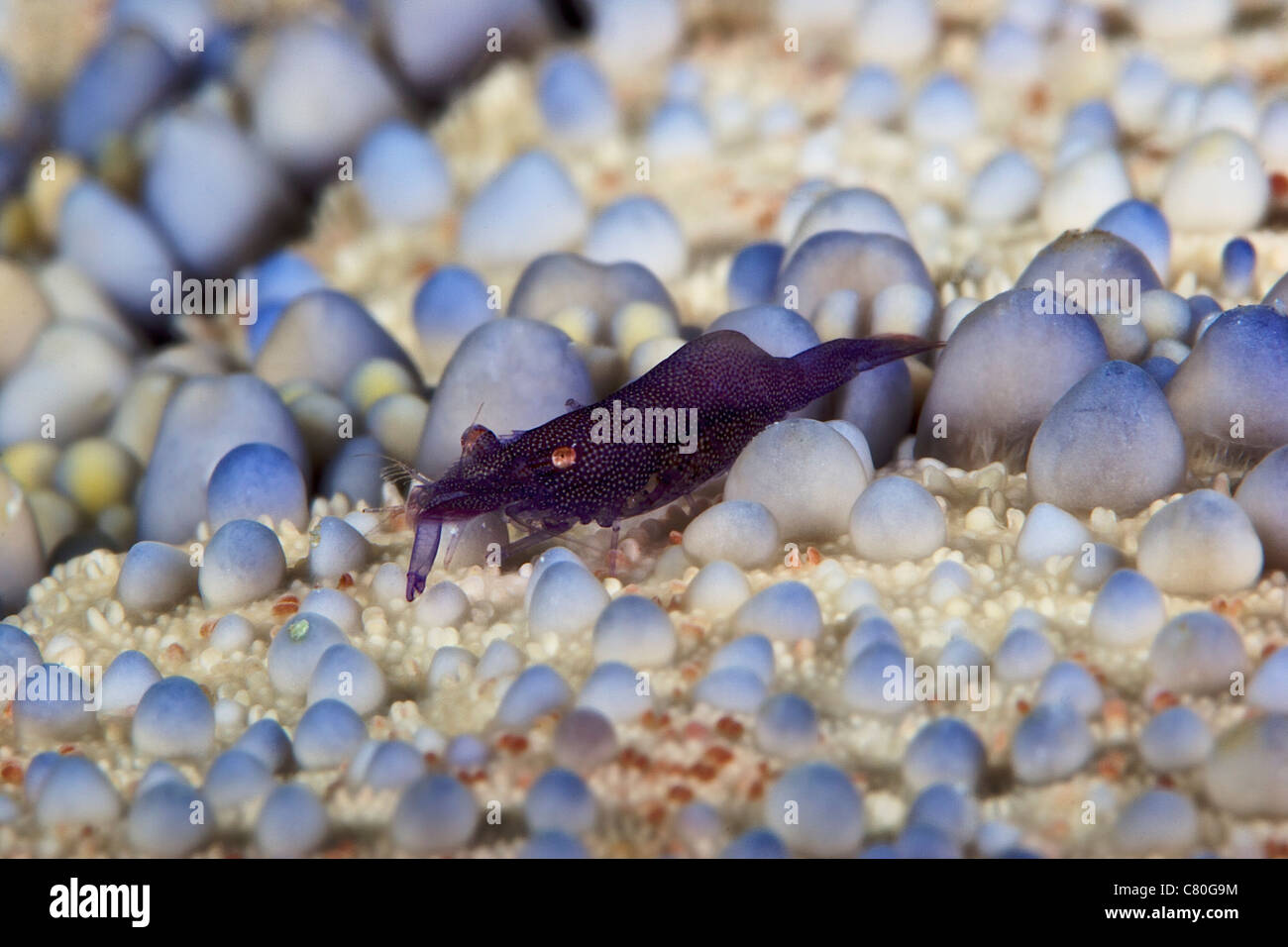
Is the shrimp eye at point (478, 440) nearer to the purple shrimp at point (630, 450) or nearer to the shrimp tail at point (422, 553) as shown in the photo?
the purple shrimp at point (630, 450)

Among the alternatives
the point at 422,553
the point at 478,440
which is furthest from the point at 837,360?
the point at 422,553

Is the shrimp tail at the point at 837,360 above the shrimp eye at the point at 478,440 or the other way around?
above

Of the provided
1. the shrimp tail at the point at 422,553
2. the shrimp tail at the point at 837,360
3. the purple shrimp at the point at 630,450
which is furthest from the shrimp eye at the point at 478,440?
the shrimp tail at the point at 837,360

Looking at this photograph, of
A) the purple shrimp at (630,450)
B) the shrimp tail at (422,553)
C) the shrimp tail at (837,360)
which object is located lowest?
the shrimp tail at (422,553)

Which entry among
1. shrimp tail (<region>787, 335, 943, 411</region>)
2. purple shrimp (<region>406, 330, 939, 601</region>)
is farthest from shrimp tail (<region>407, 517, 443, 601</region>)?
shrimp tail (<region>787, 335, 943, 411</region>)

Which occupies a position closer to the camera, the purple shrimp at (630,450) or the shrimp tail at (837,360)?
the purple shrimp at (630,450)

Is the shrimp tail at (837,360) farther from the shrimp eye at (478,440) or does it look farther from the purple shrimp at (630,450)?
the shrimp eye at (478,440)
